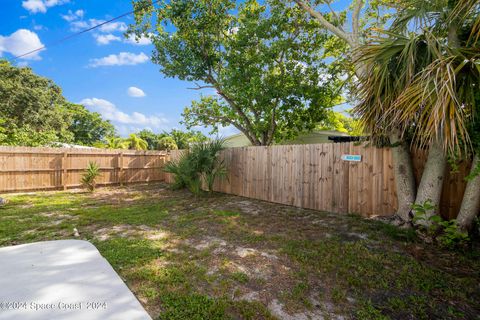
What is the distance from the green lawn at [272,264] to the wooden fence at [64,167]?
362 centimetres

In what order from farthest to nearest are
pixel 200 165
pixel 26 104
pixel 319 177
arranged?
pixel 26 104 < pixel 200 165 < pixel 319 177

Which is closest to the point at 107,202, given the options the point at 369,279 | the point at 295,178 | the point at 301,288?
the point at 295,178

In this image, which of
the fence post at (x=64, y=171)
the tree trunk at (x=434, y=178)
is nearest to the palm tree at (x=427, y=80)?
the tree trunk at (x=434, y=178)

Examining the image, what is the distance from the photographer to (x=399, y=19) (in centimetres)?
366

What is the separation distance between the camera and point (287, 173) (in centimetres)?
597

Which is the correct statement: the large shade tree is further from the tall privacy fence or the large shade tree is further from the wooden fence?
the wooden fence

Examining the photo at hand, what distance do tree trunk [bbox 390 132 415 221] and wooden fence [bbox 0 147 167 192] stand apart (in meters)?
9.60

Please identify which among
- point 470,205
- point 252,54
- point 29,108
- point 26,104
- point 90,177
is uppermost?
point 252,54

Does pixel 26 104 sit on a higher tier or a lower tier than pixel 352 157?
higher

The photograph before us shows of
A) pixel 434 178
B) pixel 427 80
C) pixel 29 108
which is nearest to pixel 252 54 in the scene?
pixel 427 80

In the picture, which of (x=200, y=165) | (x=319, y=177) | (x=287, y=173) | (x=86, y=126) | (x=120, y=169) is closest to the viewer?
(x=319, y=177)

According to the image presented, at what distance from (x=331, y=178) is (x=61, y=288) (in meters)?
4.68

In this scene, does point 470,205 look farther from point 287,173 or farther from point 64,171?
point 64,171

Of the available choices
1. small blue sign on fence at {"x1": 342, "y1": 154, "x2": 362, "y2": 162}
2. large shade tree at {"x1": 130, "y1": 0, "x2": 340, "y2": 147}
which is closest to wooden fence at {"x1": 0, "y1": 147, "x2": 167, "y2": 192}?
large shade tree at {"x1": 130, "y1": 0, "x2": 340, "y2": 147}
